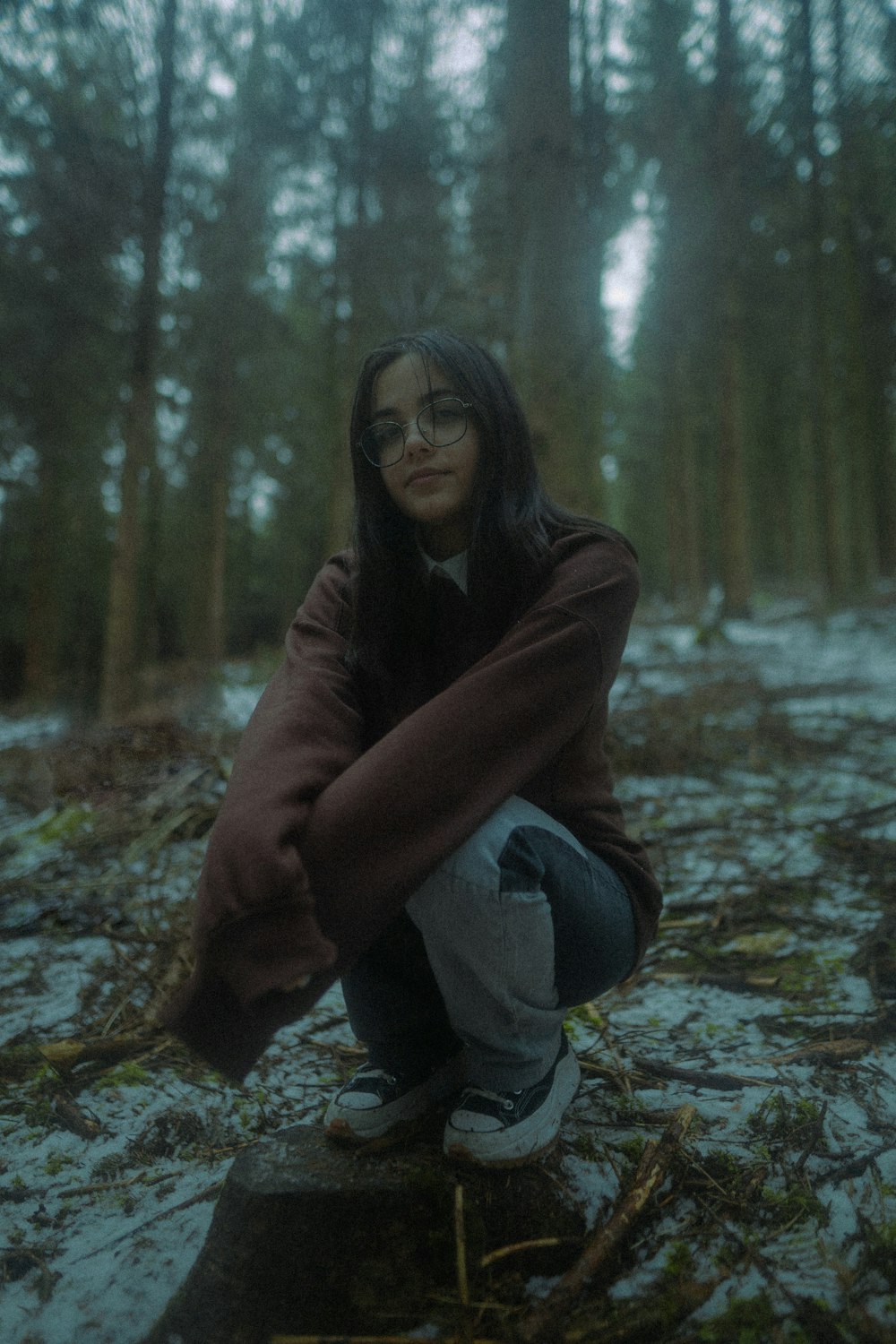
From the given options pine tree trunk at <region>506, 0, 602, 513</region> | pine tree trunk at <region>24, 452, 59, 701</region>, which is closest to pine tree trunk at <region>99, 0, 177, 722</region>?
pine tree trunk at <region>24, 452, 59, 701</region>

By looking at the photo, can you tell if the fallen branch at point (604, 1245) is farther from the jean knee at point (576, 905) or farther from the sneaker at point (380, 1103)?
the sneaker at point (380, 1103)

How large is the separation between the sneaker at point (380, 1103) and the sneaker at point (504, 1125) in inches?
5.6

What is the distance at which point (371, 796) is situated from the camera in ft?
4.43

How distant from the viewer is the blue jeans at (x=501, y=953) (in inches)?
54.4

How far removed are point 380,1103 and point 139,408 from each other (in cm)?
771

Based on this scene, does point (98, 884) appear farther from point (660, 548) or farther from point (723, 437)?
point (660, 548)

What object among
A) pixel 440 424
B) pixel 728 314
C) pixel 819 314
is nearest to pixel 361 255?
pixel 728 314

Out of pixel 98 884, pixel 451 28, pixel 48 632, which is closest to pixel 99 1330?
pixel 98 884

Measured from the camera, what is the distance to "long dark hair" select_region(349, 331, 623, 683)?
1649 millimetres

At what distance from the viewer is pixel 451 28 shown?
707cm

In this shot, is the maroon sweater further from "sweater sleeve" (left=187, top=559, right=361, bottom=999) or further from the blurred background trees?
the blurred background trees

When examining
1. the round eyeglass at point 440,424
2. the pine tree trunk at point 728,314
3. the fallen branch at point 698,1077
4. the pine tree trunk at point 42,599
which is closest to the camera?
the round eyeglass at point 440,424

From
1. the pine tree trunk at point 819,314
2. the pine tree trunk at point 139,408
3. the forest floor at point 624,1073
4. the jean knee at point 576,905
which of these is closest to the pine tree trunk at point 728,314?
the pine tree trunk at point 819,314

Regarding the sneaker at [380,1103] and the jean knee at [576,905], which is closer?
the jean knee at [576,905]
